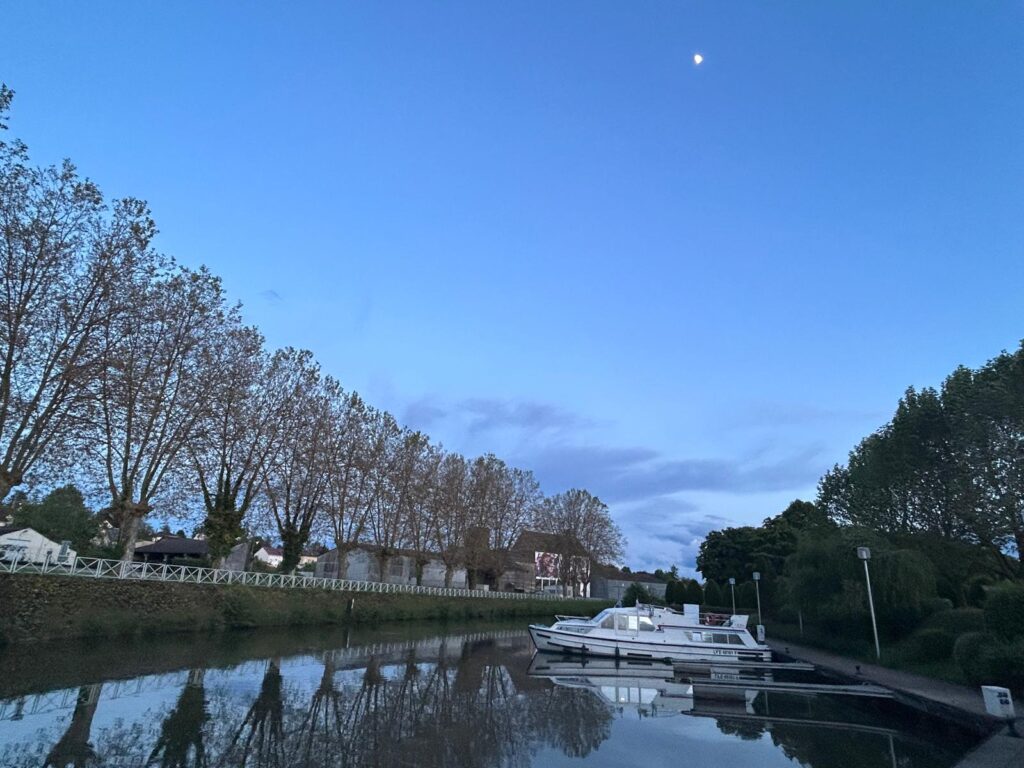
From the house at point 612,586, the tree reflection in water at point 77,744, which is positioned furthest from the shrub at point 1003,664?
the house at point 612,586

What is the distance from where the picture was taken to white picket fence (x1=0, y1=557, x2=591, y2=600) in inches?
850

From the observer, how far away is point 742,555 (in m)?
51.5

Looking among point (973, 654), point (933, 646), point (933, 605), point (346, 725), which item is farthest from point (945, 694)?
point (346, 725)

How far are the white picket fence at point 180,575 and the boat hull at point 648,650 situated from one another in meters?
15.8

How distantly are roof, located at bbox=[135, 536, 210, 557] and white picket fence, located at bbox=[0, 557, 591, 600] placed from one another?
24580 millimetres

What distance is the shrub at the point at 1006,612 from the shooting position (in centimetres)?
1261

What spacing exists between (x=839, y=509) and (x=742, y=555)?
18.3 m

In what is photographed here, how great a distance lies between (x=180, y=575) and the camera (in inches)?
1063

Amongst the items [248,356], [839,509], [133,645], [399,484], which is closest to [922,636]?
[839,509]

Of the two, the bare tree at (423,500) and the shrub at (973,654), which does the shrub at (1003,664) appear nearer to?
the shrub at (973,654)

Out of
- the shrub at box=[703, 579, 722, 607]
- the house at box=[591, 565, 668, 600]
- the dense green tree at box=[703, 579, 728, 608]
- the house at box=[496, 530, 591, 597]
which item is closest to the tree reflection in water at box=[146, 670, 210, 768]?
the dense green tree at box=[703, 579, 728, 608]

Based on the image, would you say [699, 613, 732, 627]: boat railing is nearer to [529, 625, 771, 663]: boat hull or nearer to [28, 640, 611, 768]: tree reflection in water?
[529, 625, 771, 663]: boat hull

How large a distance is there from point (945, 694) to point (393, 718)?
12059 millimetres

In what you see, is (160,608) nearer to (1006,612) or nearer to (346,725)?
(346,725)
